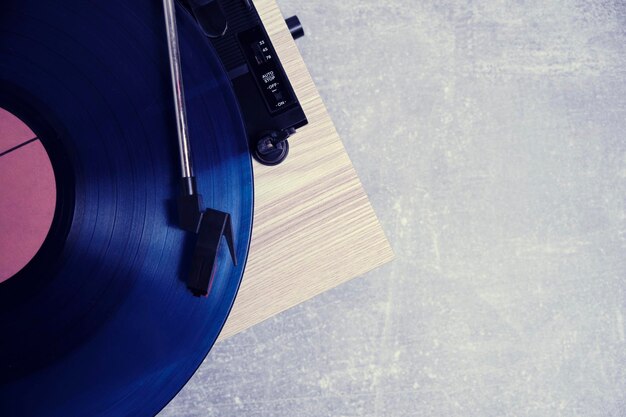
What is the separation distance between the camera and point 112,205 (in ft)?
2.15

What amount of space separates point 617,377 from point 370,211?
3.22 ft

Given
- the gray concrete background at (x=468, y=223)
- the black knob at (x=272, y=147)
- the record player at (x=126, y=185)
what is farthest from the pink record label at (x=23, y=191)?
the gray concrete background at (x=468, y=223)

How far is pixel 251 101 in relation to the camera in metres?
0.69

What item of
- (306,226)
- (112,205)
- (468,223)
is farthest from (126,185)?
(468,223)

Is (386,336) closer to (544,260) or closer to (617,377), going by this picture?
(544,260)

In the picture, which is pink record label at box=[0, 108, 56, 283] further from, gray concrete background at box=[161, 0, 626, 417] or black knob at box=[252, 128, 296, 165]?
gray concrete background at box=[161, 0, 626, 417]

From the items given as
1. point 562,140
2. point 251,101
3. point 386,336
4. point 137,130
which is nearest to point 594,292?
point 562,140

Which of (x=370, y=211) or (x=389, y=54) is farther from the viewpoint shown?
(x=389, y=54)

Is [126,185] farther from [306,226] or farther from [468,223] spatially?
[468,223]

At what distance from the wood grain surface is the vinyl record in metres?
0.11

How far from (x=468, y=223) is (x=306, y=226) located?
2.24 ft

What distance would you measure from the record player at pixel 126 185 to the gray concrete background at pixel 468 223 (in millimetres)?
634

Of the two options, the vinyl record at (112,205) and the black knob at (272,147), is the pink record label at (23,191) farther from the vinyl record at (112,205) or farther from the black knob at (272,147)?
the black knob at (272,147)

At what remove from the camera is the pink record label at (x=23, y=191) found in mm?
668
